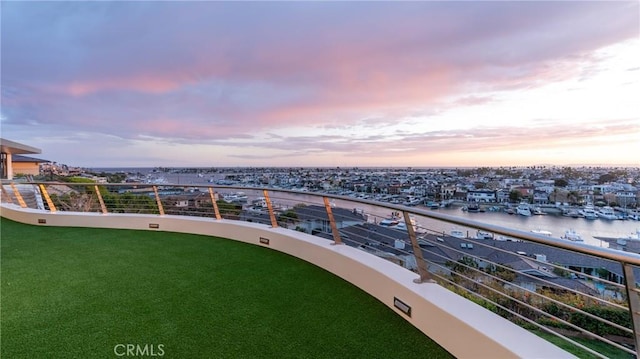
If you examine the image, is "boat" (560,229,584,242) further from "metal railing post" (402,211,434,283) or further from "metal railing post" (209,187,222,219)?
"metal railing post" (209,187,222,219)

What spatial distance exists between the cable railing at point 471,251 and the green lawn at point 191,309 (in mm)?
598

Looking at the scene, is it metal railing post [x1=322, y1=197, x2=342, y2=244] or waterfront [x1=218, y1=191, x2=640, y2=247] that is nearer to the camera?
waterfront [x1=218, y1=191, x2=640, y2=247]

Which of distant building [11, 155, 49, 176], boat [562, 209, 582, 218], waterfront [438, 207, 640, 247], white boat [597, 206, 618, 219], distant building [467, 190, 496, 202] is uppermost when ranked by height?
distant building [11, 155, 49, 176]

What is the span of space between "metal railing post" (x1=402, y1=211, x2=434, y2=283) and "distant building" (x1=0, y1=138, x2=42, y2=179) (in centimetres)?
1688

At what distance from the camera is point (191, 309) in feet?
8.55

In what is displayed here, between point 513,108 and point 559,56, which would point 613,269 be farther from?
point 513,108

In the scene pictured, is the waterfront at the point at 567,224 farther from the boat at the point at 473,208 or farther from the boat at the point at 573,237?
the boat at the point at 573,237

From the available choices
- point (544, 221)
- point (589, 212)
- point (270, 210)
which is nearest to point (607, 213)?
point (589, 212)

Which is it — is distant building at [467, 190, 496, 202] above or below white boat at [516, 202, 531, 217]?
above

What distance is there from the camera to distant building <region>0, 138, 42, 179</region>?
13.5 m

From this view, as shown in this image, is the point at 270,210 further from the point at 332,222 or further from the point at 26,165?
the point at 26,165

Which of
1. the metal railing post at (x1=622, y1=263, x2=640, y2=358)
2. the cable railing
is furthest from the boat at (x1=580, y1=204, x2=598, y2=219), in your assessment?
the metal railing post at (x1=622, y1=263, x2=640, y2=358)

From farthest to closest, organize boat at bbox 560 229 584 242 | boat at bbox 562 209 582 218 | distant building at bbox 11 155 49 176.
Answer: distant building at bbox 11 155 49 176 < boat at bbox 562 209 582 218 < boat at bbox 560 229 584 242

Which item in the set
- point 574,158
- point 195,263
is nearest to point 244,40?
point 195,263
